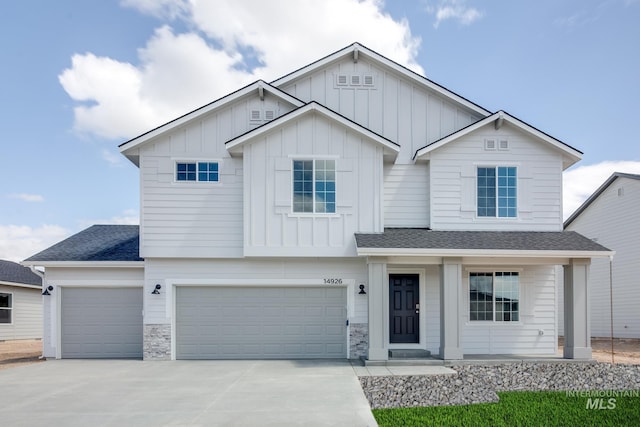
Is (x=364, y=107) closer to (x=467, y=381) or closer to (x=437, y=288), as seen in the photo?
(x=437, y=288)

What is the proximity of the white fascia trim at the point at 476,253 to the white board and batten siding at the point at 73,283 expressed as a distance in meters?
6.52

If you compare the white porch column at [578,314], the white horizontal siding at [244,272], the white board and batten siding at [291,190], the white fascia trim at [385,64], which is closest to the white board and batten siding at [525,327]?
the white porch column at [578,314]

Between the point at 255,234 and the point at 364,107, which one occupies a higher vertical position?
the point at 364,107

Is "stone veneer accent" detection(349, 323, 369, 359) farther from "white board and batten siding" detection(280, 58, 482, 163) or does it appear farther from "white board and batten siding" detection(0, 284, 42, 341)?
"white board and batten siding" detection(0, 284, 42, 341)

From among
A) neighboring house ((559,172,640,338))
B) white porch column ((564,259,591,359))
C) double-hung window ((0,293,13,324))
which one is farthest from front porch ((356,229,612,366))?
double-hung window ((0,293,13,324))

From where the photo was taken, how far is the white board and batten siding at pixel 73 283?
1272 cm

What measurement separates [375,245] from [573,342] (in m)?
5.47

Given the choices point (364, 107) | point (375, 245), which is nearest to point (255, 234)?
point (375, 245)

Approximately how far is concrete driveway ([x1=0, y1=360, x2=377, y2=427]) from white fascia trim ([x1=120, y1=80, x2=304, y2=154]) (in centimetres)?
573

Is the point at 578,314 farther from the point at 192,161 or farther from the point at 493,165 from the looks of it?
the point at 192,161

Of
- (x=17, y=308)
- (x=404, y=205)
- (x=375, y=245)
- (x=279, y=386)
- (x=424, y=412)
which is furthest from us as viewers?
(x=17, y=308)

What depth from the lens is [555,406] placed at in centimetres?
779

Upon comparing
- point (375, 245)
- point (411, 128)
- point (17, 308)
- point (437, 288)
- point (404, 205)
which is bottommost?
point (17, 308)

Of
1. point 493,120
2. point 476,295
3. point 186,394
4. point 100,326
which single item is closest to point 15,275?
point 100,326
